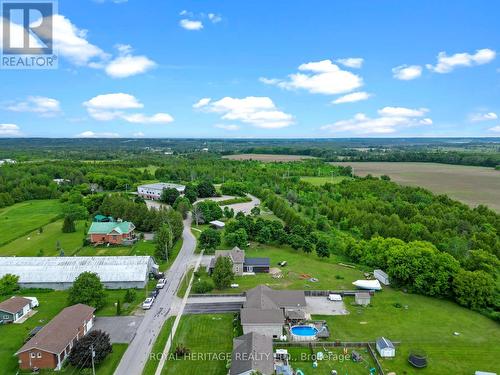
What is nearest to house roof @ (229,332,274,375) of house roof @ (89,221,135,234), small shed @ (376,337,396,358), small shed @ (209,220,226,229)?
small shed @ (376,337,396,358)

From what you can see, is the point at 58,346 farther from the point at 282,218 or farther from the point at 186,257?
the point at 282,218

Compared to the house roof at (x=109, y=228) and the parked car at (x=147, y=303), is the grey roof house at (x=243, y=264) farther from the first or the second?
the house roof at (x=109, y=228)

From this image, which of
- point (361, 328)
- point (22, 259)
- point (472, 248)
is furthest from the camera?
point (472, 248)

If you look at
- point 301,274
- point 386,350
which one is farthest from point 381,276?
point 386,350

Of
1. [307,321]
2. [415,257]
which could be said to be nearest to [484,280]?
[415,257]

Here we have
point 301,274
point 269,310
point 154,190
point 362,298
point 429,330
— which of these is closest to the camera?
point 269,310

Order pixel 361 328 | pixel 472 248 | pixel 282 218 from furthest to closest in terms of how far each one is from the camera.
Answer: pixel 282 218
pixel 472 248
pixel 361 328

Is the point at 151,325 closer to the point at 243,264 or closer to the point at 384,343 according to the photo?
the point at 243,264
